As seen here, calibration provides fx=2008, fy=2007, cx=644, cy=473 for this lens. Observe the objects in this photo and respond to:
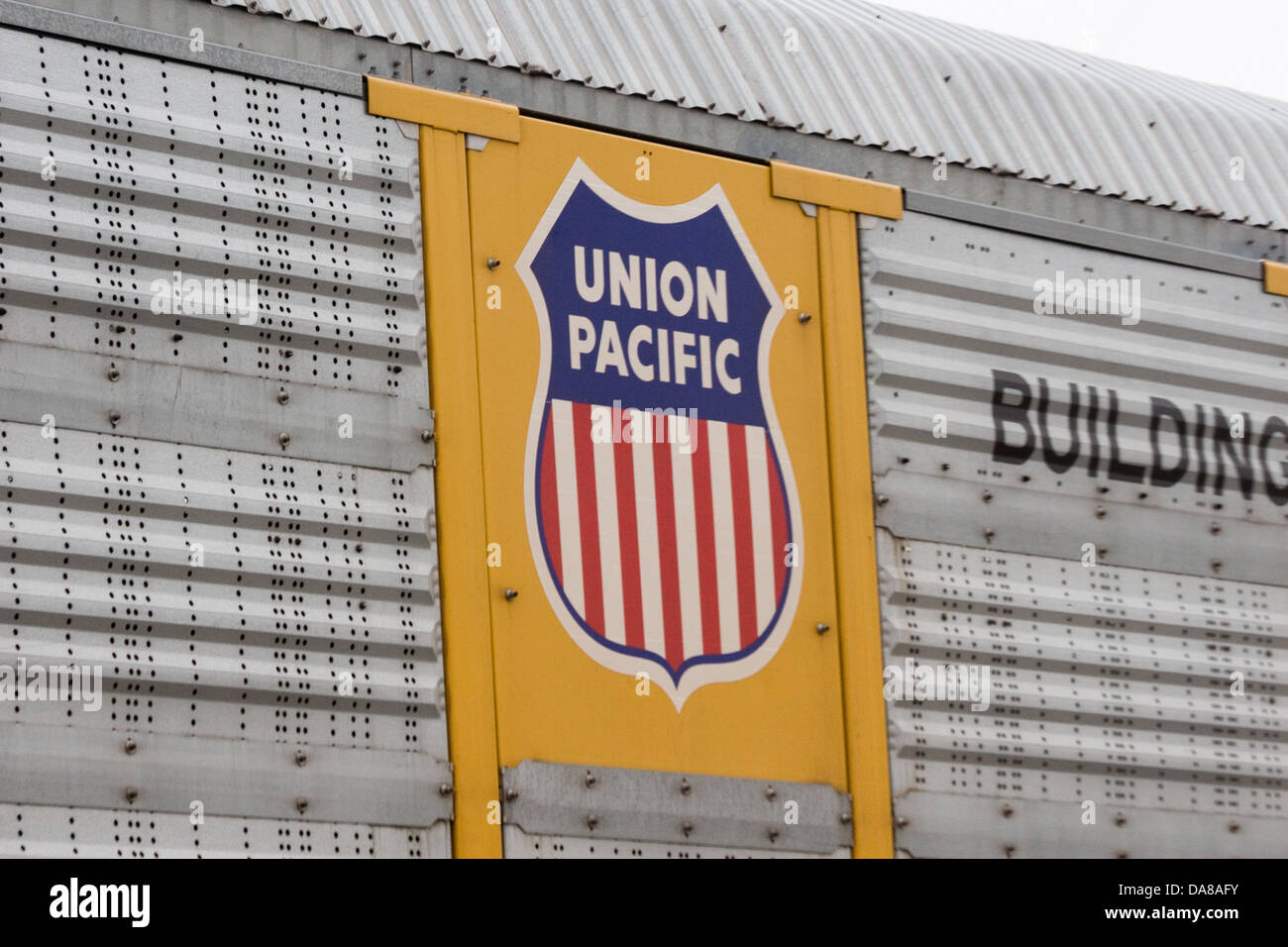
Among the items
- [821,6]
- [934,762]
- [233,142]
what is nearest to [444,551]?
[233,142]

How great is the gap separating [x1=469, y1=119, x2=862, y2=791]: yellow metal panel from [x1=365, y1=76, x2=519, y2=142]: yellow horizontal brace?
0.07 m

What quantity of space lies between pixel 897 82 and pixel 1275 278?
1.93 m

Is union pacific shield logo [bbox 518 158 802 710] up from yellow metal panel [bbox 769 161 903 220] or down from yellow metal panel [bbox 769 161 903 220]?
→ down

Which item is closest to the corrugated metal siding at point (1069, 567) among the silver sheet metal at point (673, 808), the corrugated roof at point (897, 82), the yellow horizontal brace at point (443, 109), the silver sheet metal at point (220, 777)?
the silver sheet metal at point (673, 808)

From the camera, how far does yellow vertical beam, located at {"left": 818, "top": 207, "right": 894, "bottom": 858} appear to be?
7.23 m

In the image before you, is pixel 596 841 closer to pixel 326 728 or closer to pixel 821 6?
pixel 326 728

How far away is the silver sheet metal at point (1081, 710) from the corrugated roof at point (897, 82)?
182cm

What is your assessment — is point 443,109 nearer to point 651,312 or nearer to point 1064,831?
point 651,312

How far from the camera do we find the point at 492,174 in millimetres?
7039

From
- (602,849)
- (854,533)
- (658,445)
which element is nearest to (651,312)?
(658,445)

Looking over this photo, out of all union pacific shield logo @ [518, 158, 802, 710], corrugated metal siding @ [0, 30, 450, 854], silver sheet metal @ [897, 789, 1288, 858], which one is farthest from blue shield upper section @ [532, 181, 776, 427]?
silver sheet metal @ [897, 789, 1288, 858]

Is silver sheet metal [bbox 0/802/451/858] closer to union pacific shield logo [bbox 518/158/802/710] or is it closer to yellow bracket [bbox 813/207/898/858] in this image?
union pacific shield logo [bbox 518/158/802/710]

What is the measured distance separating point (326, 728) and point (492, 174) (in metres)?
2.06

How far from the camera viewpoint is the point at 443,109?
275 inches
